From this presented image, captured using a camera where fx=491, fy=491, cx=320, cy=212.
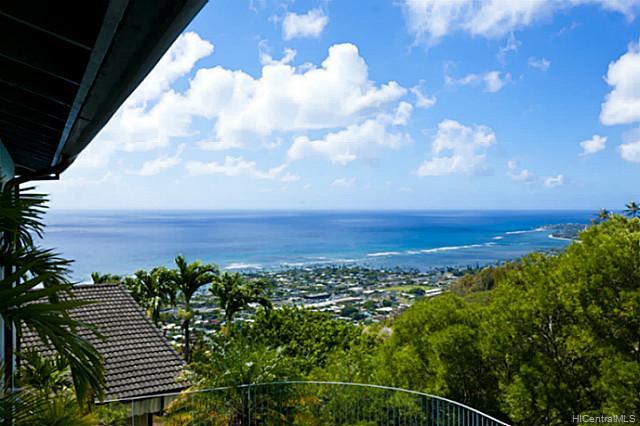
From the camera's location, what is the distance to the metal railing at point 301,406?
297 inches

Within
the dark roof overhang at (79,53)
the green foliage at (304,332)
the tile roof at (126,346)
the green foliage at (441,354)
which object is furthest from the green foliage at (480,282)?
the dark roof overhang at (79,53)

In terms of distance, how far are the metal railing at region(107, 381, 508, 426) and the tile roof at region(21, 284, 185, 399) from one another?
2.22 metres

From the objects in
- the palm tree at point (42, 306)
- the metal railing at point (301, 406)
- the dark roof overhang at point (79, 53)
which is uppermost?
the dark roof overhang at point (79, 53)

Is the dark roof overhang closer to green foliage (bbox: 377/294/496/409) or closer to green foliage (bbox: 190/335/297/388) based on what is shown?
green foliage (bbox: 190/335/297/388)

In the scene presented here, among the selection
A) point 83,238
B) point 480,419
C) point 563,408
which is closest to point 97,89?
point 480,419

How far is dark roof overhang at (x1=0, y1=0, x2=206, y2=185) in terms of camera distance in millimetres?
1377

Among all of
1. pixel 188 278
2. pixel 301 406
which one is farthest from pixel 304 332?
pixel 301 406

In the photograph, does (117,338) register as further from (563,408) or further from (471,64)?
(471,64)

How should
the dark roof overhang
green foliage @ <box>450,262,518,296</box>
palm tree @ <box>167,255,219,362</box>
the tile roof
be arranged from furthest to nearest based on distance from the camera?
palm tree @ <box>167,255,219,362</box>
green foliage @ <box>450,262,518,296</box>
the tile roof
the dark roof overhang

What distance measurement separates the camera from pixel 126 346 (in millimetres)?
10562

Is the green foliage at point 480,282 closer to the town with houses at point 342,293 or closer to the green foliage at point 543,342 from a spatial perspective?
the town with houses at point 342,293

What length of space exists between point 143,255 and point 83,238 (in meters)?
29.1

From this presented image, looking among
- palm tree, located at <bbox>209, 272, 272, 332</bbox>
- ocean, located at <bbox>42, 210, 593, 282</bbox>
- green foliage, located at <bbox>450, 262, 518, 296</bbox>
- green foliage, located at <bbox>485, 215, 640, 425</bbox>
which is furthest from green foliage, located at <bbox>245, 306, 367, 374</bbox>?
ocean, located at <bbox>42, 210, 593, 282</bbox>

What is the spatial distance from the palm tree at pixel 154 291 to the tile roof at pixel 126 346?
Result: 9224 mm
